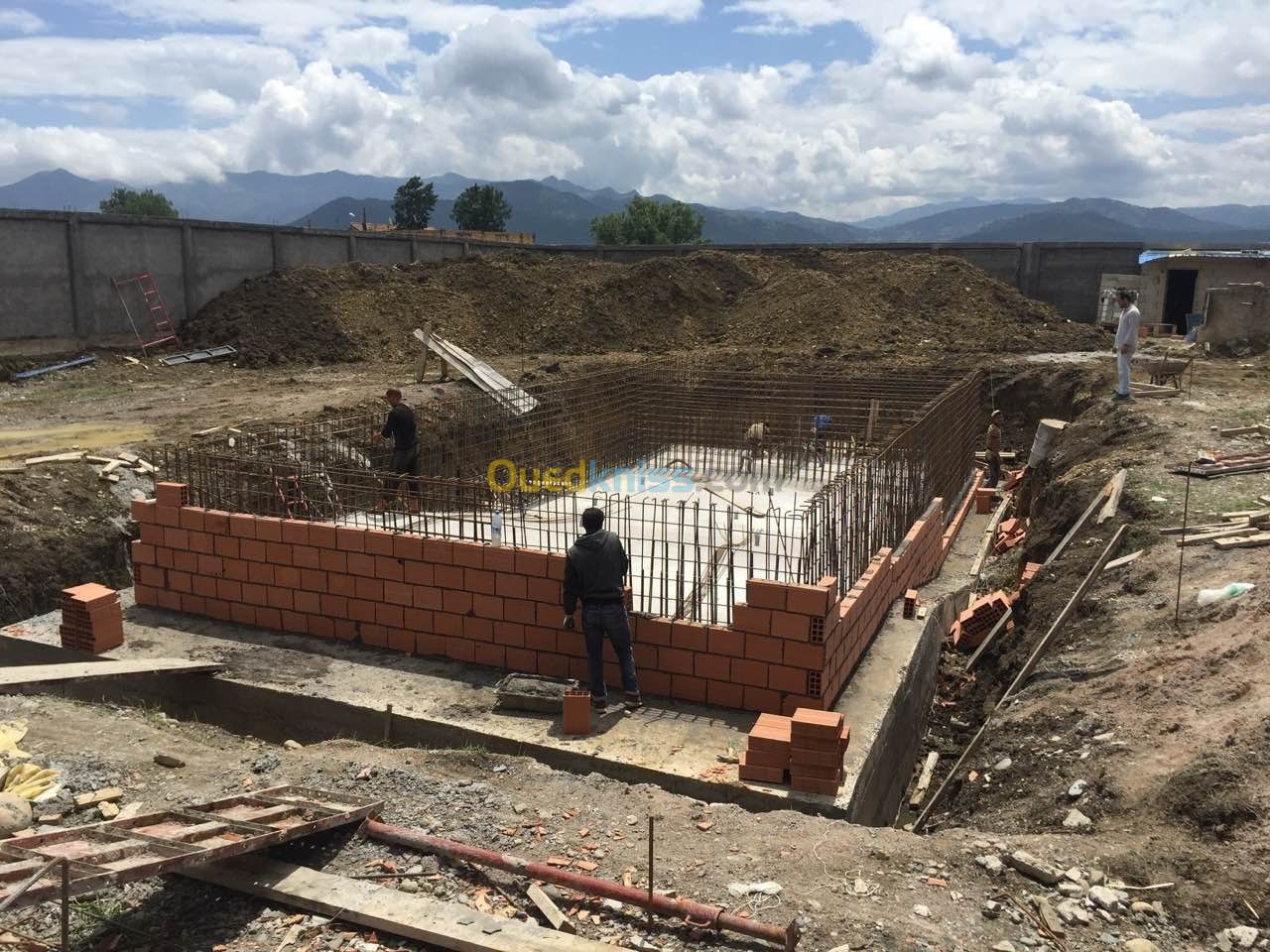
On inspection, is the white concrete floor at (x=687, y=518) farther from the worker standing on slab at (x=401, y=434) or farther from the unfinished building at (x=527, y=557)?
the worker standing on slab at (x=401, y=434)

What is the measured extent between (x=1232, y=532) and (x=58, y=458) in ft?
35.4

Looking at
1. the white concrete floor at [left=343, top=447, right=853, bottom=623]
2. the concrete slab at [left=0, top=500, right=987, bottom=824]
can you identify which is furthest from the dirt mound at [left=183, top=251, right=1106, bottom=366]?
the concrete slab at [left=0, top=500, right=987, bottom=824]

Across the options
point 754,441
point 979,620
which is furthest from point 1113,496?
point 754,441

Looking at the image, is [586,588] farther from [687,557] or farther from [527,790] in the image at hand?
[687,557]

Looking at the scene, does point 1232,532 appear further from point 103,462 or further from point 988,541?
point 103,462

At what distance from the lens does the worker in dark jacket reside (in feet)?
17.1

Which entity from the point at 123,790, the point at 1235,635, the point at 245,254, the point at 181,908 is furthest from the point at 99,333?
the point at 1235,635

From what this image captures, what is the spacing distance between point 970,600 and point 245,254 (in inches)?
734

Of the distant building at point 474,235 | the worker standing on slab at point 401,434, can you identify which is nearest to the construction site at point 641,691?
the worker standing on slab at point 401,434

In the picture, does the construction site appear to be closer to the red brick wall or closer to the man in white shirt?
the red brick wall

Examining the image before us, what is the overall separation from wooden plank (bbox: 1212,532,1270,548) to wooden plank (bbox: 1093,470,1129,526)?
51.6 inches

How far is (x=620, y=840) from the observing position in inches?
149

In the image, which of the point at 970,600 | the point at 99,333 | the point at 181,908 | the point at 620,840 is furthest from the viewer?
the point at 99,333

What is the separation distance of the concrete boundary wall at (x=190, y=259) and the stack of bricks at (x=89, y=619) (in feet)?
42.3
